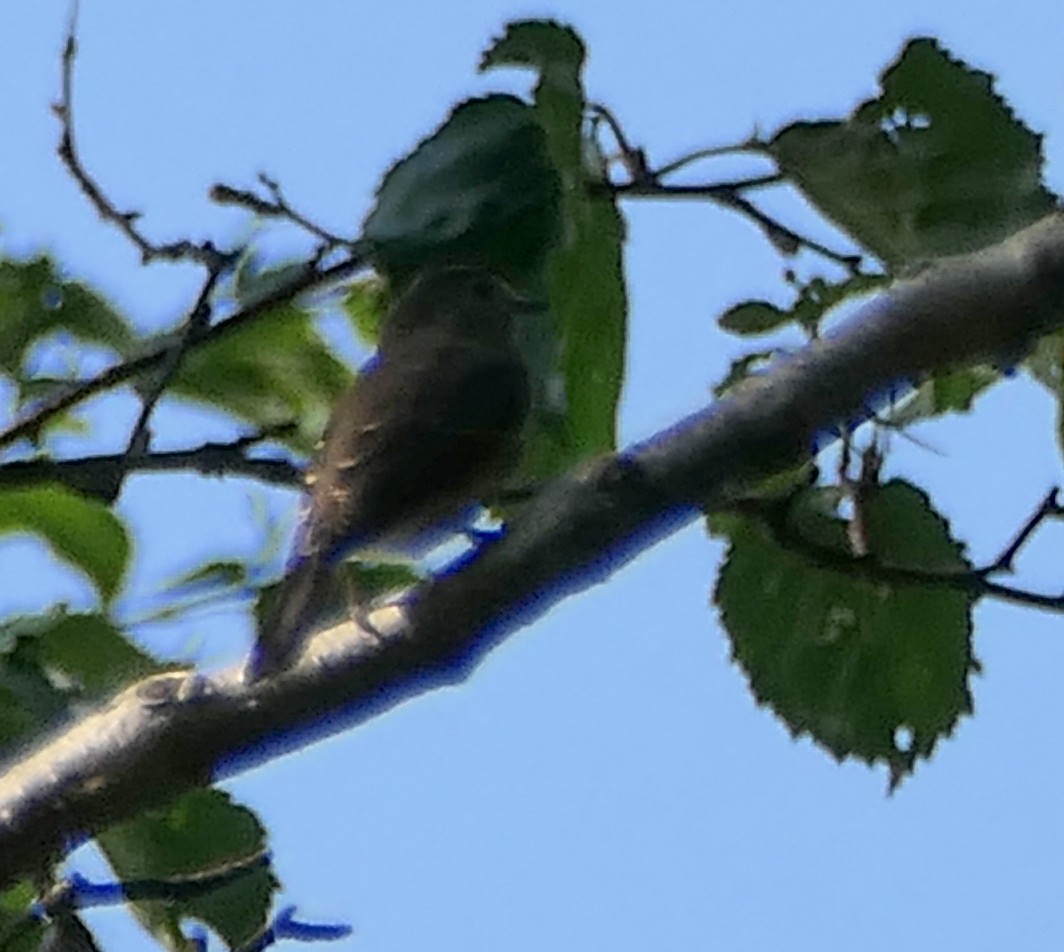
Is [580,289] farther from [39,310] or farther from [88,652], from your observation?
[39,310]

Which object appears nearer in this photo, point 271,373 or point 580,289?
point 580,289

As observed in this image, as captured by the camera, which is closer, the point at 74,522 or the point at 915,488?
the point at 915,488

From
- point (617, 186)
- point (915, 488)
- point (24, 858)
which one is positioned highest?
point (617, 186)

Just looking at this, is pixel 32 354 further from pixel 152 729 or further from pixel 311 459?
pixel 152 729

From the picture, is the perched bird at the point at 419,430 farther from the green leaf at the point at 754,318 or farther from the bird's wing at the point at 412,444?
the green leaf at the point at 754,318

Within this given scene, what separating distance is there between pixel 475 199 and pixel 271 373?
1.22 feet

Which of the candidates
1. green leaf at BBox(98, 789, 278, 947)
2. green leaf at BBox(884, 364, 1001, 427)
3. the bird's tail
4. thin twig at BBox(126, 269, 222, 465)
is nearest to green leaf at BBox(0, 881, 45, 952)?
green leaf at BBox(98, 789, 278, 947)

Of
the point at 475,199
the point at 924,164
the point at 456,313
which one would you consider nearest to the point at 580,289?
the point at 475,199

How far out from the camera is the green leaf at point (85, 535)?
4.73 ft

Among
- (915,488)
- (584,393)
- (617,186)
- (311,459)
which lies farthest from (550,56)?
(311,459)

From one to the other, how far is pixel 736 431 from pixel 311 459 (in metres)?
0.64

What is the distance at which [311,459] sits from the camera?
5.22 ft

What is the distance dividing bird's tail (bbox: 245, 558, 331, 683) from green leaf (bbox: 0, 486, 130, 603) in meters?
0.11

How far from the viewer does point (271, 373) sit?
4.95 ft
